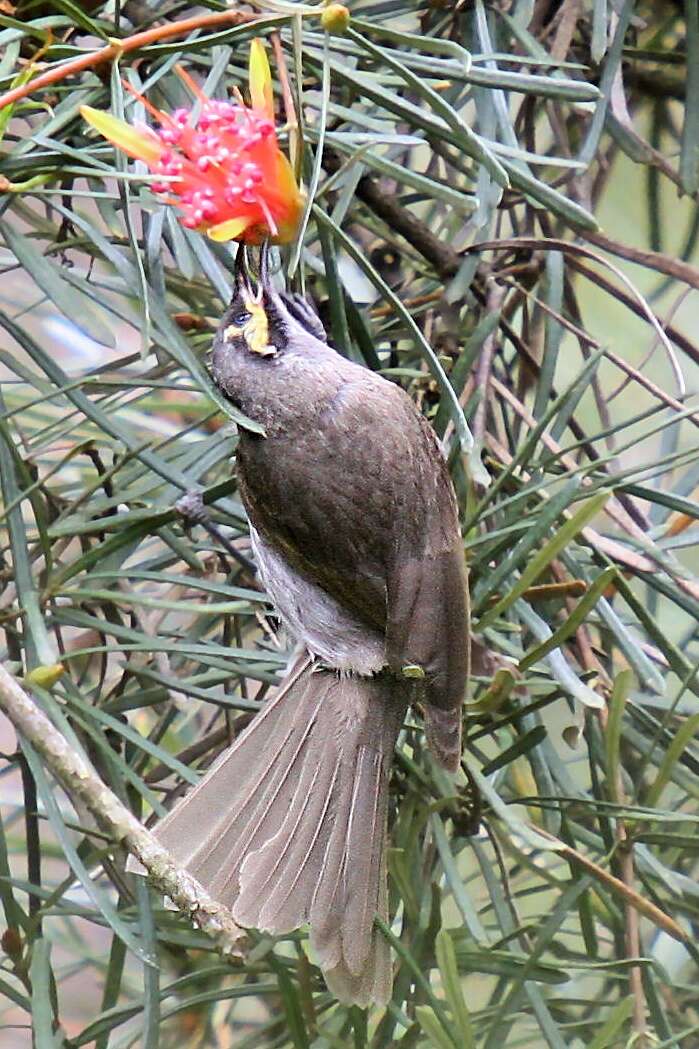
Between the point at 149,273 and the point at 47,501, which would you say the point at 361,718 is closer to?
the point at 47,501

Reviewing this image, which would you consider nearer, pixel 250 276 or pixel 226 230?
pixel 226 230

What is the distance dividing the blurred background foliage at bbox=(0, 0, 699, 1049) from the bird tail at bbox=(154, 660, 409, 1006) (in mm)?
41

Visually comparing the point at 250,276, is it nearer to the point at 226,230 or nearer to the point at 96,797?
the point at 226,230

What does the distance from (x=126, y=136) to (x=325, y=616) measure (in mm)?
711

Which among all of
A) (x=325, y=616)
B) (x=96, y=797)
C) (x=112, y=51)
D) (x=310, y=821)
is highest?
(x=112, y=51)

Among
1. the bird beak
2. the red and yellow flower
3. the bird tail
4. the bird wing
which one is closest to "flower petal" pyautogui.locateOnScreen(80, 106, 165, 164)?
the red and yellow flower

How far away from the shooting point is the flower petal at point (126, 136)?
2.96ft

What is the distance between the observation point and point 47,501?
1408mm

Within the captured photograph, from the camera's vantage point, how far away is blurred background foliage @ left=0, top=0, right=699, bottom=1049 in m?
1.06

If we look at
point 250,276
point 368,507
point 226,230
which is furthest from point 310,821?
point 226,230

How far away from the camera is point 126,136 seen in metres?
0.94

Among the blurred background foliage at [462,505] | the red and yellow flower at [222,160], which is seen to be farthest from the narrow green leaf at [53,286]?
the red and yellow flower at [222,160]

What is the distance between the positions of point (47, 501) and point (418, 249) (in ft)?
1.46

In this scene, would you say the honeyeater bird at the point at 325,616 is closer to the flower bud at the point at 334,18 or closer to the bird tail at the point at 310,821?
the bird tail at the point at 310,821
